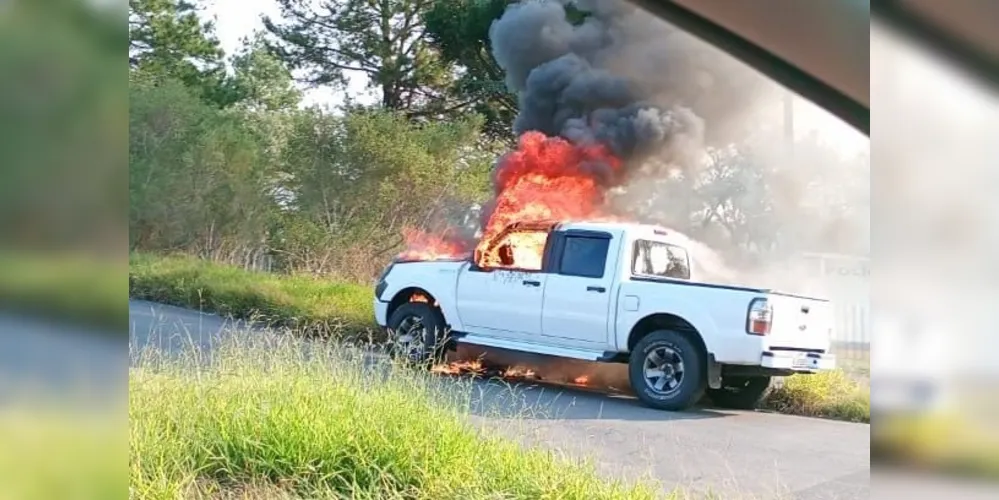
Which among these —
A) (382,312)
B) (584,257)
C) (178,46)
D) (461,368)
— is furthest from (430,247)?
(178,46)

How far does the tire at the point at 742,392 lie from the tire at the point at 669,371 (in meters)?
0.06

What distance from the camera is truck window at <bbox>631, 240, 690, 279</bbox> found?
8.82 ft

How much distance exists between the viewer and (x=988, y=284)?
252cm

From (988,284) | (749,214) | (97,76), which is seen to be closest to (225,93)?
(97,76)

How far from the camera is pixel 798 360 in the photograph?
2604mm

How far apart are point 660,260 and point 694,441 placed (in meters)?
0.59

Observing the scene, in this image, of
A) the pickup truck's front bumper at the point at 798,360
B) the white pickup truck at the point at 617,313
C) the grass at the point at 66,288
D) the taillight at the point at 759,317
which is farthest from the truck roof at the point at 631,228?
the grass at the point at 66,288

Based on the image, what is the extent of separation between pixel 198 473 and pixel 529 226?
1.45 meters

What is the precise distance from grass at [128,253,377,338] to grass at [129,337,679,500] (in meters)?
0.10

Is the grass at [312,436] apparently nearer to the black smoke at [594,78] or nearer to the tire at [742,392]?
the tire at [742,392]

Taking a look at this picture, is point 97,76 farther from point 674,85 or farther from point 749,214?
point 749,214

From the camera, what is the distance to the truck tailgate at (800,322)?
2.58m

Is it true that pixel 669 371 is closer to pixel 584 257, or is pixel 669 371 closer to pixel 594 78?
pixel 584 257

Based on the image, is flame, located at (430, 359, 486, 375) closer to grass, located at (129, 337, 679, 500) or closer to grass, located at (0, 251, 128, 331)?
grass, located at (129, 337, 679, 500)
